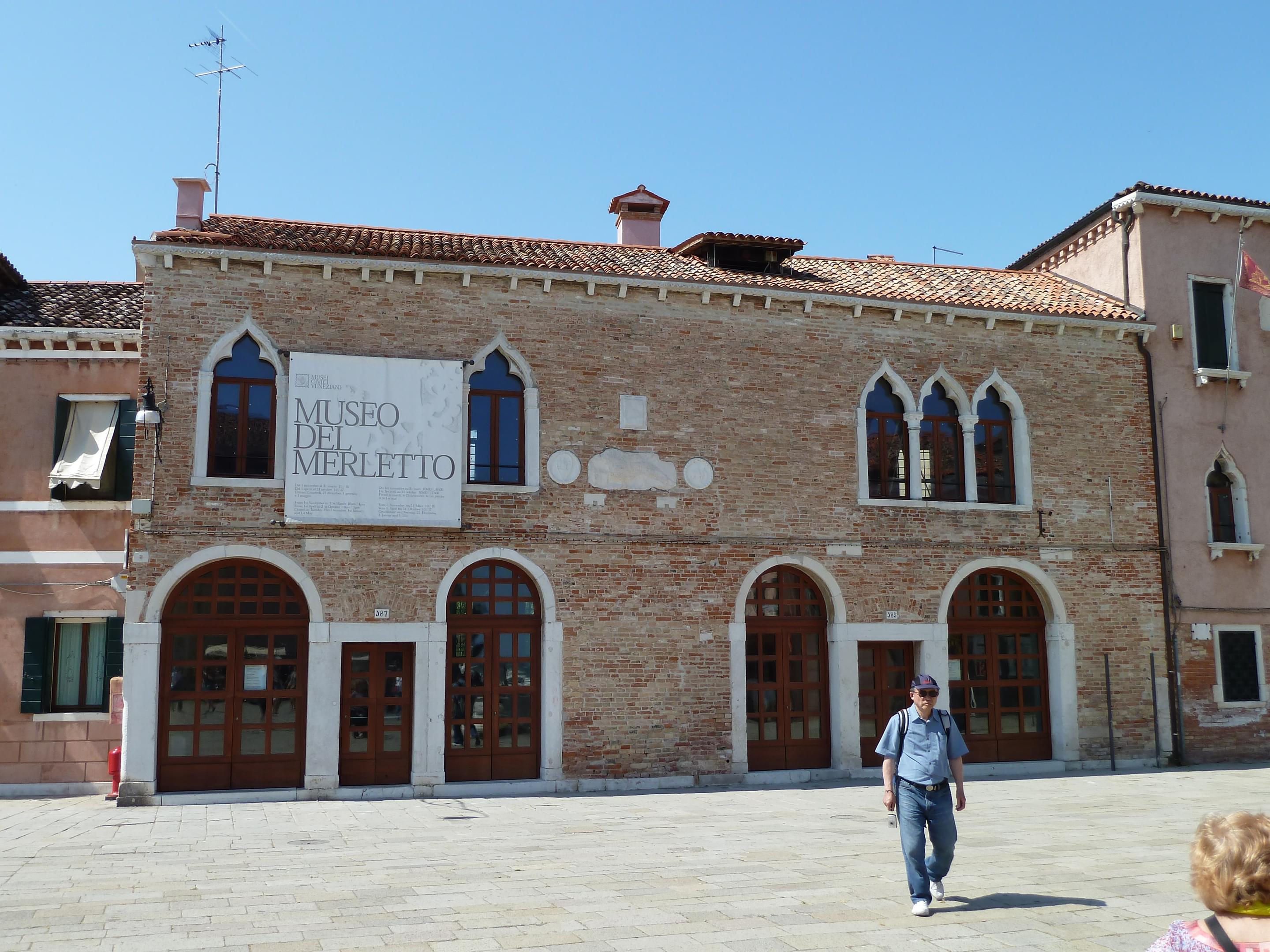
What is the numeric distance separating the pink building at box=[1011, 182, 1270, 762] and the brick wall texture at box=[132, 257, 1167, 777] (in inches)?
22.2

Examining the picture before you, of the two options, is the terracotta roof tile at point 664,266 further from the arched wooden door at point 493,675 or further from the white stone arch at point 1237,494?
the arched wooden door at point 493,675

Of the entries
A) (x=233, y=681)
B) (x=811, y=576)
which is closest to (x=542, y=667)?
(x=233, y=681)

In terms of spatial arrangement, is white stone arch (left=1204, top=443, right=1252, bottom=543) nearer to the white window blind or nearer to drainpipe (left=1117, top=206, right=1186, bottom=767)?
drainpipe (left=1117, top=206, right=1186, bottom=767)

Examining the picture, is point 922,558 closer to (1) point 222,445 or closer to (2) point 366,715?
(2) point 366,715

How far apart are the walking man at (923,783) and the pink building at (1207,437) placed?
1123 centimetres

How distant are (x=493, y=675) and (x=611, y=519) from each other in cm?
253

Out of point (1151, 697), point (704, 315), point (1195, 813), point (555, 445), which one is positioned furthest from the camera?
point (1151, 697)

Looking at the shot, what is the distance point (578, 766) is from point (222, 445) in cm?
602

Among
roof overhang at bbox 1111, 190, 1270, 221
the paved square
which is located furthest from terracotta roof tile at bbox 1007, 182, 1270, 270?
the paved square

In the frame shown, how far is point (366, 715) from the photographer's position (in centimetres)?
1395

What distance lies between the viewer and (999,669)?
1661cm

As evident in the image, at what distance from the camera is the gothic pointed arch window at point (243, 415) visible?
45.6ft

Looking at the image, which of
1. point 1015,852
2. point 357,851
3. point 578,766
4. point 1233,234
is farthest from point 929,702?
point 1233,234

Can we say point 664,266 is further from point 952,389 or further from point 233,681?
point 233,681
